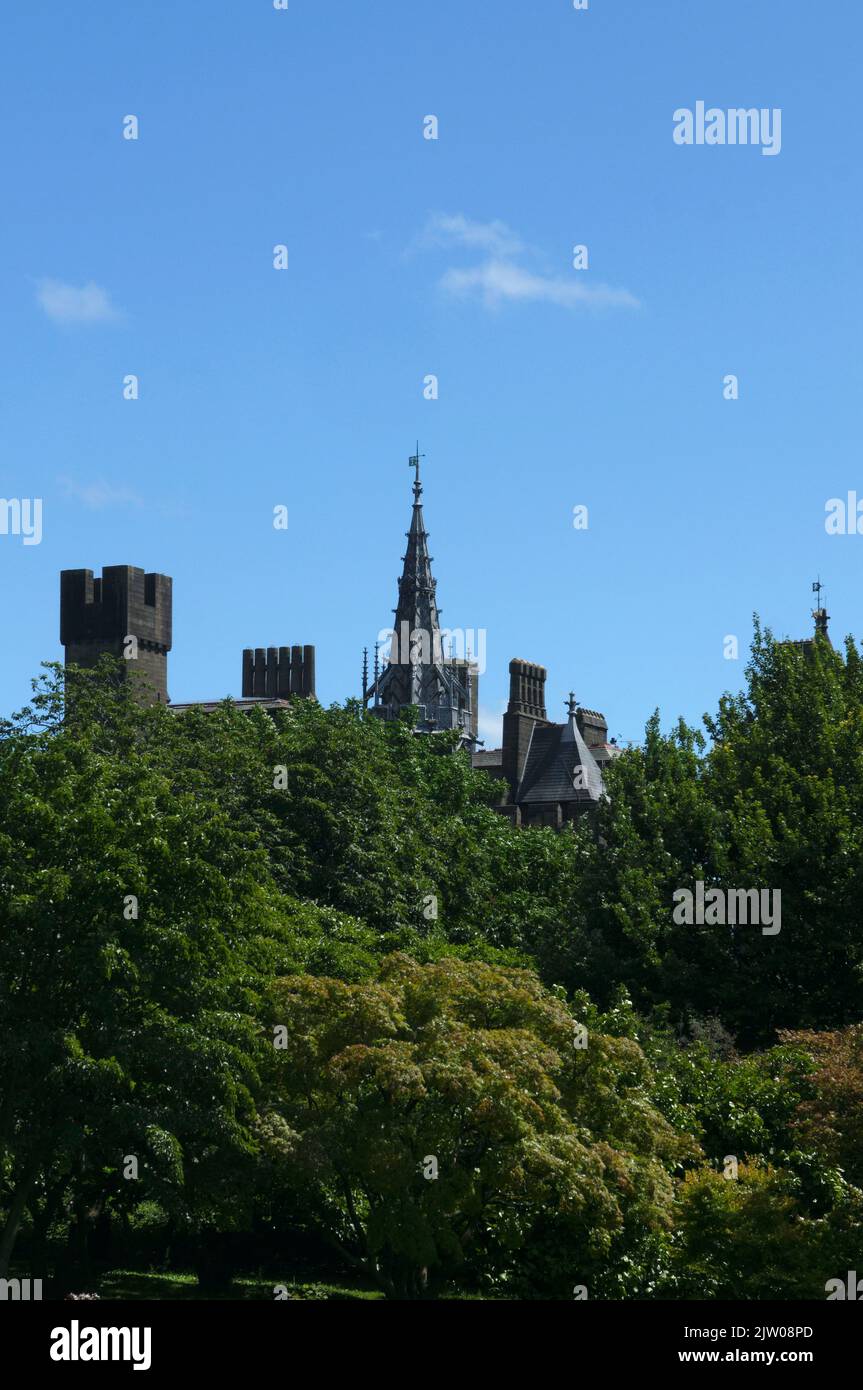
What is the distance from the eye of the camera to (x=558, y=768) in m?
101

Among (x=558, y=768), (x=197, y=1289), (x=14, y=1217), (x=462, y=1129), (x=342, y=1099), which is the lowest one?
(x=197, y=1289)

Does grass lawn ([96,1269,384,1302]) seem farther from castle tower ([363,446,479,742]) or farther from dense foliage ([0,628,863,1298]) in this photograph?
Answer: castle tower ([363,446,479,742])

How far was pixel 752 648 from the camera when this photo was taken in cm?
5362

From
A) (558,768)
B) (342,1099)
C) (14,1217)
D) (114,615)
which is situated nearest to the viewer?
(342,1099)

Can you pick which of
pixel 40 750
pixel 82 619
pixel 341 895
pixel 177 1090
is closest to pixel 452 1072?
pixel 177 1090

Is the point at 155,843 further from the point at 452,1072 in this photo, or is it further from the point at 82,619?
the point at 82,619

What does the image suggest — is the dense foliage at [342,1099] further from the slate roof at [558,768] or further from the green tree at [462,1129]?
the slate roof at [558,768]

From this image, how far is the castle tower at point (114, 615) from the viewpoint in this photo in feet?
262

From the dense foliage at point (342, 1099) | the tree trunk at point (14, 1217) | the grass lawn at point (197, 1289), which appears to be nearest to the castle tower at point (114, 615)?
the dense foliage at point (342, 1099)

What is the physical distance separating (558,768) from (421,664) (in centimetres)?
3984

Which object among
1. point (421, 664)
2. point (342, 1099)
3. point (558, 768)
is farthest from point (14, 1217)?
point (421, 664)

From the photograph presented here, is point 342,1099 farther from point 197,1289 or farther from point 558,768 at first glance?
point 558,768

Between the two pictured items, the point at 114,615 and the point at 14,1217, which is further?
the point at 114,615
